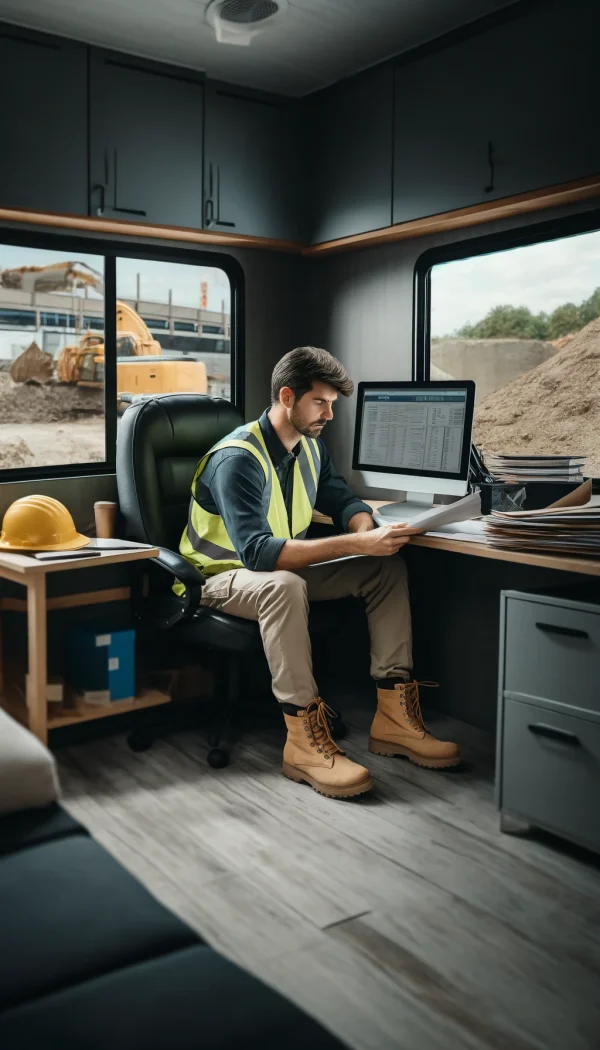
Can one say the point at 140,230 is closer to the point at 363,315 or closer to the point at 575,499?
the point at 363,315

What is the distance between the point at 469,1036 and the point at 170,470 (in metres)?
1.99

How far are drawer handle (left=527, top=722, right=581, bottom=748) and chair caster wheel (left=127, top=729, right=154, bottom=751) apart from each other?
128 centimetres

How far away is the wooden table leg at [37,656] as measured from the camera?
2631 millimetres

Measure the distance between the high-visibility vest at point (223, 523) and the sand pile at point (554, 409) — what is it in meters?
0.86

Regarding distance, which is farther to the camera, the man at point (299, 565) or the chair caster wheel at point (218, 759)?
the chair caster wheel at point (218, 759)

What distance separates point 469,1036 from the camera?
5.28ft

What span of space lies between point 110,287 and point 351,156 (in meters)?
1.02

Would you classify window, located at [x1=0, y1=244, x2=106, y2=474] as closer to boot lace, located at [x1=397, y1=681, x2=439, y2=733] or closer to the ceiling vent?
the ceiling vent

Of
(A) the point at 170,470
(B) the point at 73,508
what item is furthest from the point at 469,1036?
(B) the point at 73,508

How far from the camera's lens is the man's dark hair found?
285 centimetres

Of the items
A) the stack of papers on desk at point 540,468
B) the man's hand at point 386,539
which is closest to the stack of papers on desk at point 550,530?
the man's hand at point 386,539

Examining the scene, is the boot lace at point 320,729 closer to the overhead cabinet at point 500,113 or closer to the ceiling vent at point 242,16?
the overhead cabinet at point 500,113

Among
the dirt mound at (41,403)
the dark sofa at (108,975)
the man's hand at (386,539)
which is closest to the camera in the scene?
the dark sofa at (108,975)

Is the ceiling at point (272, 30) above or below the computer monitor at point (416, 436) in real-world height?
above
